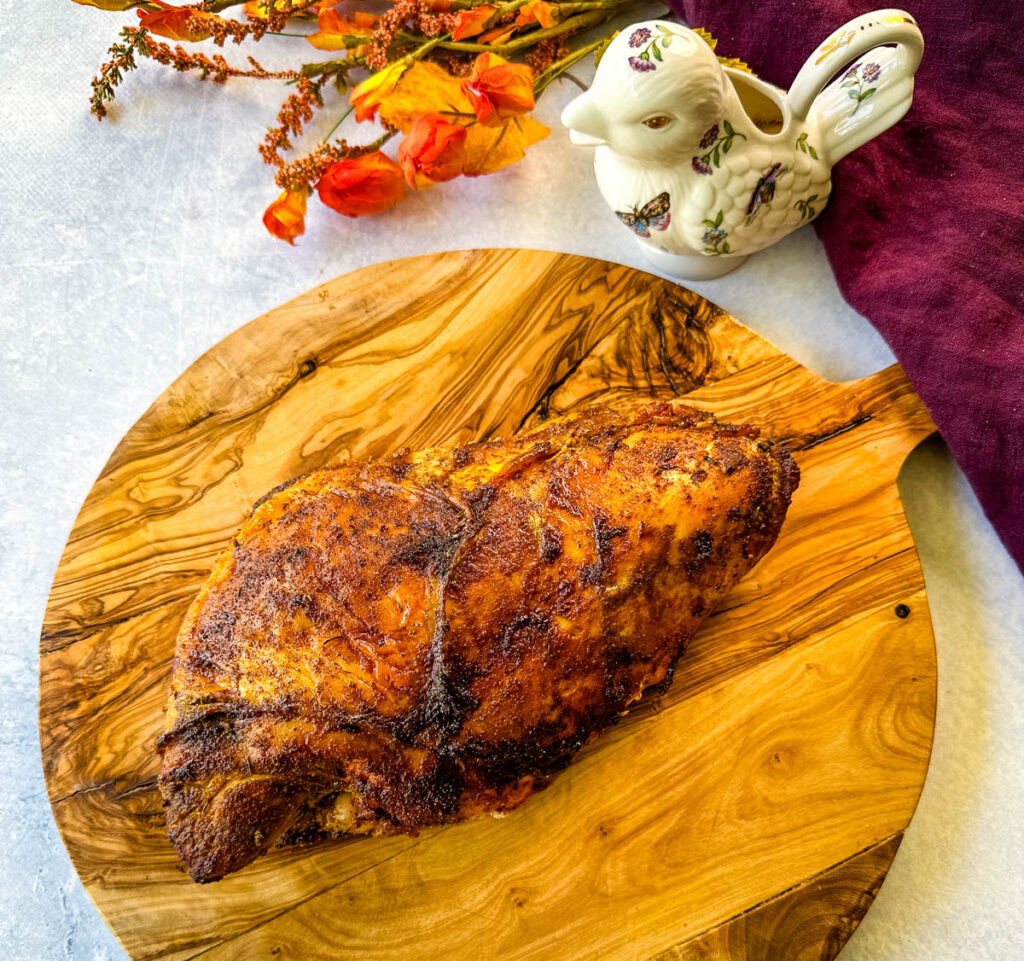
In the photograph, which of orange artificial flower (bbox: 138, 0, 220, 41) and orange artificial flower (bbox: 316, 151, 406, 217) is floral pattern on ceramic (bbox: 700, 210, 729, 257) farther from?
Answer: orange artificial flower (bbox: 138, 0, 220, 41)

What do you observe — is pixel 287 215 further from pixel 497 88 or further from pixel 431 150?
pixel 497 88

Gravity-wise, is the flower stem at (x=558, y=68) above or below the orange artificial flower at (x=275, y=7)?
below

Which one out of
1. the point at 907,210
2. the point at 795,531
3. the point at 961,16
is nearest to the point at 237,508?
the point at 795,531

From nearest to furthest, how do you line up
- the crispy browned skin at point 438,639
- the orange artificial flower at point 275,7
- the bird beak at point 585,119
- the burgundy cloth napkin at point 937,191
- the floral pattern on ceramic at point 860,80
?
Result: 1. the crispy browned skin at point 438,639
2. the bird beak at point 585,119
3. the floral pattern on ceramic at point 860,80
4. the burgundy cloth napkin at point 937,191
5. the orange artificial flower at point 275,7

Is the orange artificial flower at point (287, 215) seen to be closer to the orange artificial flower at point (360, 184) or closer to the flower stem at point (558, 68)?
the orange artificial flower at point (360, 184)

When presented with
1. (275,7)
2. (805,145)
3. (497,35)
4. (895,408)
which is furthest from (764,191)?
(275,7)

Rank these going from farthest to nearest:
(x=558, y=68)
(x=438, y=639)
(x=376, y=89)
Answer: (x=558, y=68), (x=376, y=89), (x=438, y=639)

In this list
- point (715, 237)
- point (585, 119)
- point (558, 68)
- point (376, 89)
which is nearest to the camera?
point (585, 119)

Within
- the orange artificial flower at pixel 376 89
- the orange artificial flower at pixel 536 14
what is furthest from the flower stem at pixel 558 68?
the orange artificial flower at pixel 376 89
